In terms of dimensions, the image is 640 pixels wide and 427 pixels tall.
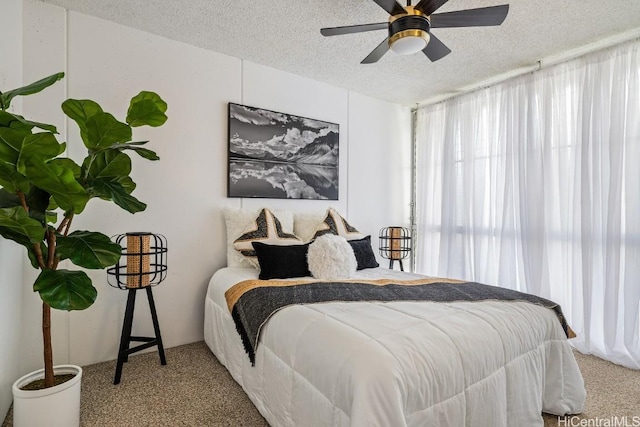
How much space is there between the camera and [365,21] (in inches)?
93.1

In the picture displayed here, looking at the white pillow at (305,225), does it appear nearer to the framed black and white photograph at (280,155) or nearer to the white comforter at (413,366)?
the framed black and white photograph at (280,155)

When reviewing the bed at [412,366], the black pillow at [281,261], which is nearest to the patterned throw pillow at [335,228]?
the black pillow at [281,261]

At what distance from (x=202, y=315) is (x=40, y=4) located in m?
2.56

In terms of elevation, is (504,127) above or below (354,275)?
above

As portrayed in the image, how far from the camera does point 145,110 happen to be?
162 cm

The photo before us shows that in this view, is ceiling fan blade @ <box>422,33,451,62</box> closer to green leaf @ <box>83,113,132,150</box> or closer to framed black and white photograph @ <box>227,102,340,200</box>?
framed black and white photograph @ <box>227,102,340,200</box>

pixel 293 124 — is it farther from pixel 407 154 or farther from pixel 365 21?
pixel 407 154

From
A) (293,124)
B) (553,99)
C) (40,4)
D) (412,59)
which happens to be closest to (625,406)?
(553,99)

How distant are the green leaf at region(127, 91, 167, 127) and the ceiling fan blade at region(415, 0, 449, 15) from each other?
5.01 ft

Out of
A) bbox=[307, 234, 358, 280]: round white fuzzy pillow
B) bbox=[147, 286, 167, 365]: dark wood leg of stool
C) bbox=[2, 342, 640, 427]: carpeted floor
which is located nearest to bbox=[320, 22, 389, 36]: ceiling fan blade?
bbox=[307, 234, 358, 280]: round white fuzzy pillow

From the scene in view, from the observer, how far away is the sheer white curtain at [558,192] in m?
2.47

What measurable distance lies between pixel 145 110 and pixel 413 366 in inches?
68.1

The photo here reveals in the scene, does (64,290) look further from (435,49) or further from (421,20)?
(435,49)

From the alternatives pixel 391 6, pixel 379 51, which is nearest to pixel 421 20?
pixel 391 6
